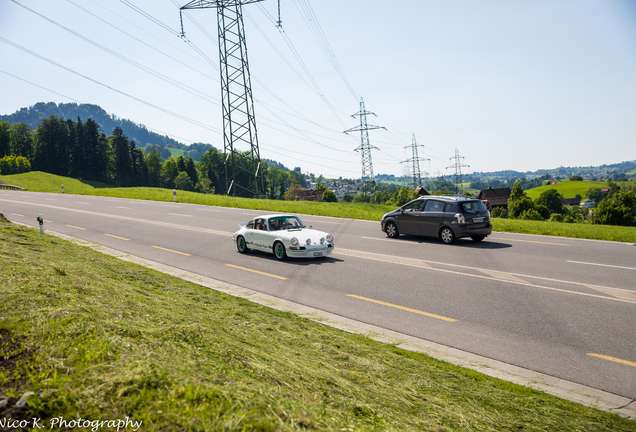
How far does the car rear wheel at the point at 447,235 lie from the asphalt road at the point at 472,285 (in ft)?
1.18

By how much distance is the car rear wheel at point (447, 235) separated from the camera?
14898 millimetres

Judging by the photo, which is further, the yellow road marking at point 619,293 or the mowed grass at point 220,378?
the yellow road marking at point 619,293

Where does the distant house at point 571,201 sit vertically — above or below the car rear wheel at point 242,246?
below

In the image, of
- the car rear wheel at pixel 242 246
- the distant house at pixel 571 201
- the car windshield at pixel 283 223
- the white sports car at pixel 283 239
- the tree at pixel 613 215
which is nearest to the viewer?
the white sports car at pixel 283 239

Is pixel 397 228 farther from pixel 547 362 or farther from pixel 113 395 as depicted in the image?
pixel 113 395

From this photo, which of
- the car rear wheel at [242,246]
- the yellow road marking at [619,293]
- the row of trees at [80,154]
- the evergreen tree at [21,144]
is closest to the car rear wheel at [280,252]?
the car rear wheel at [242,246]

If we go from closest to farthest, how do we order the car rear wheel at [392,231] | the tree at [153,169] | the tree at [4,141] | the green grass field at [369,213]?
the car rear wheel at [392,231] < the green grass field at [369,213] < the tree at [4,141] < the tree at [153,169]

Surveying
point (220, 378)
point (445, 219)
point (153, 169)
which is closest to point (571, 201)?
point (153, 169)

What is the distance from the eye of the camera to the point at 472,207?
15.2 meters

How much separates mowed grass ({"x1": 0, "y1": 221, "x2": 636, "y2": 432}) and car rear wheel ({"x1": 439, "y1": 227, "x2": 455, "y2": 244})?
396 inches

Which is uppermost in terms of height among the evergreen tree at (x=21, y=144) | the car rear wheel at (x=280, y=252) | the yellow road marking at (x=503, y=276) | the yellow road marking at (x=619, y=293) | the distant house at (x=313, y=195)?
the evergreen tree at (x=21, y=144)

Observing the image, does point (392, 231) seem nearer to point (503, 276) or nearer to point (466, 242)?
point (466, 242)

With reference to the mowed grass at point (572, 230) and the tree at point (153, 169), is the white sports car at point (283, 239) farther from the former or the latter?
the tree at point (153, 169)

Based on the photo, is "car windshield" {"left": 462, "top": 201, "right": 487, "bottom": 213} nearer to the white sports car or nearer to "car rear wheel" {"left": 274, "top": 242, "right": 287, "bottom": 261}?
the white sports car
